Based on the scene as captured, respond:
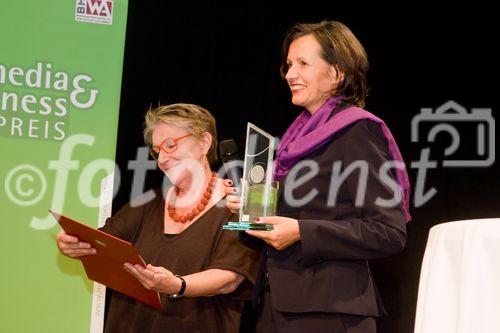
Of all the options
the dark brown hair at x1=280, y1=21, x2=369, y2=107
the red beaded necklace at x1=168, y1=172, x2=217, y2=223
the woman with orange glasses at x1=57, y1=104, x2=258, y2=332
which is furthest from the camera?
the red beaded necklace at x1=168, y1=172, x2=217, y2=223

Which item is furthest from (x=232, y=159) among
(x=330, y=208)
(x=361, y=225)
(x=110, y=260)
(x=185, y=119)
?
(x=185, y=119)

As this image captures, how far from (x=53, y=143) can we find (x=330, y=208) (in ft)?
5.54

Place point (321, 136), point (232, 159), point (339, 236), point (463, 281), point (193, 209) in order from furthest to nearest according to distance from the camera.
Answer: point (193, 209), point (232, 159), point (321, 136), point (339, 236), point (463, 281)

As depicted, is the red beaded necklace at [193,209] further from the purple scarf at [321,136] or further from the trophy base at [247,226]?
the trophy base at [247,226]

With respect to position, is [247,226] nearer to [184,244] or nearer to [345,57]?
[345,57]

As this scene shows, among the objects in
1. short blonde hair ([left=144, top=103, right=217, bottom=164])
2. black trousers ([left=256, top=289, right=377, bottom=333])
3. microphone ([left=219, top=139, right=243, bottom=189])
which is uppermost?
short blonde hair ([left=144, top=103, right=217, bottom=164])

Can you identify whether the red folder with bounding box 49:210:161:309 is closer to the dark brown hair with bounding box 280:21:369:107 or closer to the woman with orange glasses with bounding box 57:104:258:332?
the woman with orange glasses with bounding box 57:104:258:332

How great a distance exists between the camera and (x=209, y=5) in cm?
357

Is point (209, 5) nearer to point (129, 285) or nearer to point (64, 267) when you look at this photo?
point (64, 267)

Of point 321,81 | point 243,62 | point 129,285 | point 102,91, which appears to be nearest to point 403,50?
Answer: point 243,62

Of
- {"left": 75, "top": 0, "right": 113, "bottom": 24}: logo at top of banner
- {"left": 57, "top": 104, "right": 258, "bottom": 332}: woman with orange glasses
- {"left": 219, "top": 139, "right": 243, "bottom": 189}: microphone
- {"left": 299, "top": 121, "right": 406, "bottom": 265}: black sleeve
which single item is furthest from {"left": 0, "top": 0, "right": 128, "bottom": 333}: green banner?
{"left": 299, "top": 121, "right": 406, "bottom": 265}: black sleeve

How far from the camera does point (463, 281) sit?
4.47 ft

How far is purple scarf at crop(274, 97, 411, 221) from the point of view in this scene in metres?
1.85

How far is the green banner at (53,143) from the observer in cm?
303
